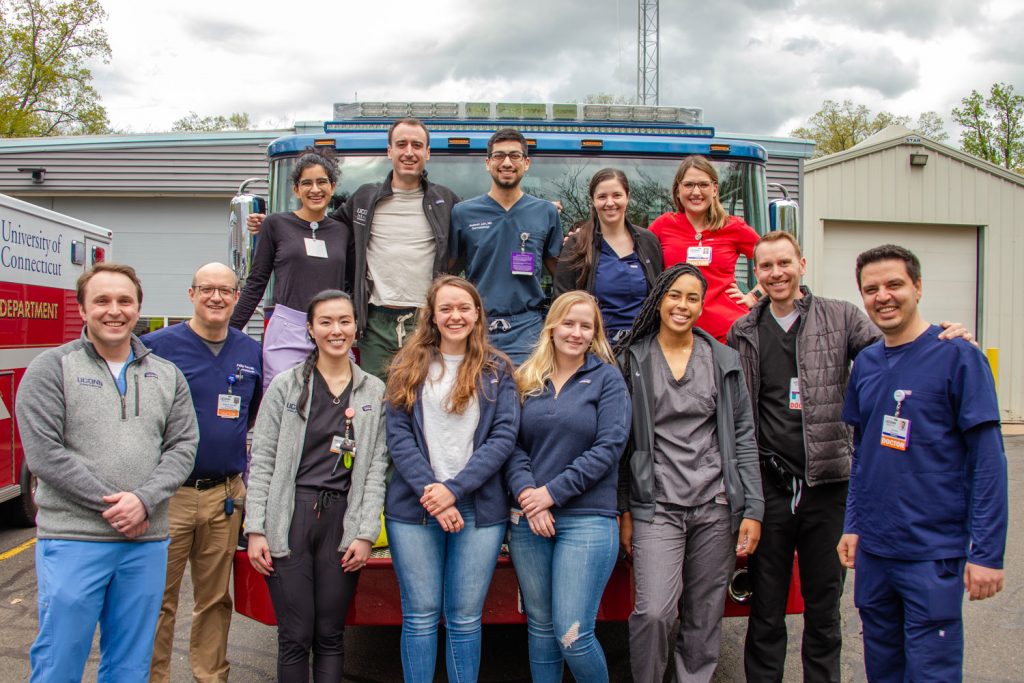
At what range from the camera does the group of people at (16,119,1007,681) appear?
2.71 metres

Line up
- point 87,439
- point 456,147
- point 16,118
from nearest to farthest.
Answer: point 87,439 < point 456,147 < point 16,118

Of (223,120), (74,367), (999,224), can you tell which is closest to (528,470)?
(74,367)

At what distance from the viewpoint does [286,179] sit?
4.56 meters

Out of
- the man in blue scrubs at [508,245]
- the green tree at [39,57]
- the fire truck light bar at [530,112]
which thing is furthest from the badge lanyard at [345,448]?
the green tree at [39,57]

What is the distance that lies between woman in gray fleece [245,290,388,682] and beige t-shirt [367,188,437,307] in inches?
29.2

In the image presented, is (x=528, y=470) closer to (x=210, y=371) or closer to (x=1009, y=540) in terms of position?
(x=210, y=371)

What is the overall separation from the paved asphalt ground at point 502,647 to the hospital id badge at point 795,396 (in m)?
1.60

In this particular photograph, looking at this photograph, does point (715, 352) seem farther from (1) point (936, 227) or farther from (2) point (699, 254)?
(1) point (936, 227)

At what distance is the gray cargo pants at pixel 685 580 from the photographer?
3004 millimetres

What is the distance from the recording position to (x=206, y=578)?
3.37 meters

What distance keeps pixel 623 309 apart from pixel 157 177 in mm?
11625

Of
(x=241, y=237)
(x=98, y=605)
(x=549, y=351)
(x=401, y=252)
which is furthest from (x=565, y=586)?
(x=241, y=237)

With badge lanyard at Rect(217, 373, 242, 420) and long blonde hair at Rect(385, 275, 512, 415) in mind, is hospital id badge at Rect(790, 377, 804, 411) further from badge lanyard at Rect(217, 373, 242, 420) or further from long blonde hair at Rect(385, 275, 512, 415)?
badge lanyard at Rect(217, 373, 242, 420)

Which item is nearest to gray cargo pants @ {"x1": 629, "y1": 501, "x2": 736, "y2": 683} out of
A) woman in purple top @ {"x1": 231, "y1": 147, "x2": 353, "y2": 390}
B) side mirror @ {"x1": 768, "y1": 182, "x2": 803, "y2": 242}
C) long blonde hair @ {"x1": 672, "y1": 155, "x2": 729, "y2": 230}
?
long blonde hair @ {"x1": 672, "y1": 155, "x2": 729, "y2": 230}
